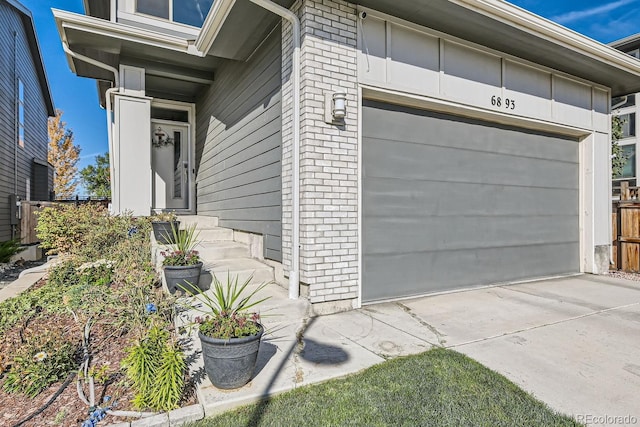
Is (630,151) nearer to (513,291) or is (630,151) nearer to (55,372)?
(513,291)

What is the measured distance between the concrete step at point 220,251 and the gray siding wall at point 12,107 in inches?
309

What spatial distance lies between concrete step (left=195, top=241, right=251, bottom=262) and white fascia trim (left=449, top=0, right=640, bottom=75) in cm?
418

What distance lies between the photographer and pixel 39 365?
99.9 inches

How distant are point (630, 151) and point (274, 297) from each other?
21949 mm

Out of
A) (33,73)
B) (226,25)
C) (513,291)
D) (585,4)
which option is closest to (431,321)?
(513,291)

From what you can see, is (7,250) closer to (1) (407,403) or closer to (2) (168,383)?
(2) (168,383)

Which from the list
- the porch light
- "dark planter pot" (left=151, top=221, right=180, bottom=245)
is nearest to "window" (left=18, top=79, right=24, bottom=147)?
the porch light

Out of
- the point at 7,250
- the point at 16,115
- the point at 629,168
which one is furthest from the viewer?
the point at 629,168

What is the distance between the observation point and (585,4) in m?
12.7

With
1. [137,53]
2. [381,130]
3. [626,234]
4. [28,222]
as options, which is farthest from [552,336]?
[28,222]

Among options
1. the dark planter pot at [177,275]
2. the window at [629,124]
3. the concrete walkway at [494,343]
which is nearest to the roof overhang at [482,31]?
the dark planter pot at [177,275]

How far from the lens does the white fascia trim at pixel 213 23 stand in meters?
4.21

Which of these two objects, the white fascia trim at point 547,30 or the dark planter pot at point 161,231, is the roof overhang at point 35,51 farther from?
the white fascia trim at point 547,30

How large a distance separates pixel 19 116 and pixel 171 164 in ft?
23.7
